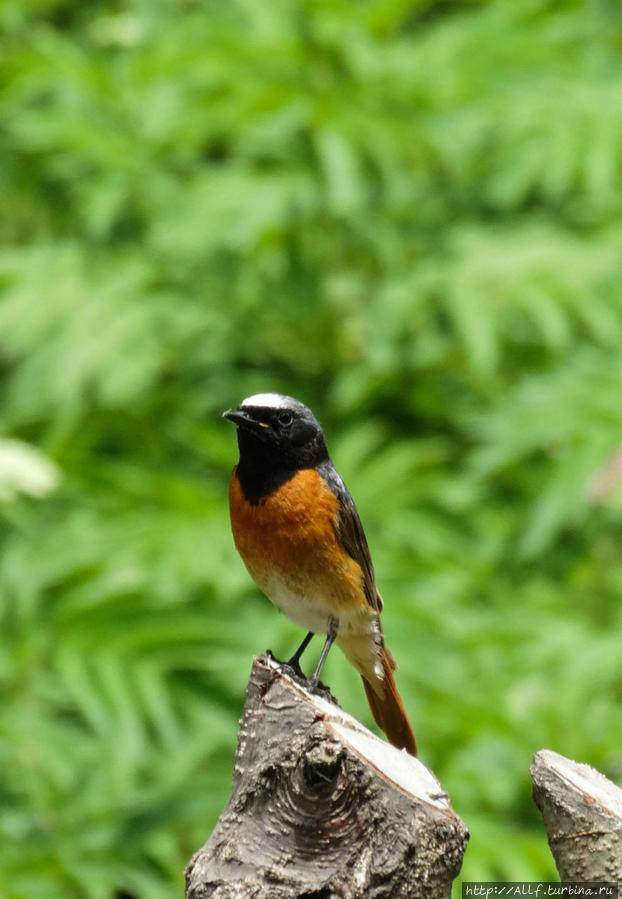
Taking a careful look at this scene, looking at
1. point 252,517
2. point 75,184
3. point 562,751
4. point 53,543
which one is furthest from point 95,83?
point 562,751

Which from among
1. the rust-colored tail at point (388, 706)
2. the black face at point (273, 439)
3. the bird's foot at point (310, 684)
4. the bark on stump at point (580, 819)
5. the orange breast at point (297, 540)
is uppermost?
the black face at point (273, 439)

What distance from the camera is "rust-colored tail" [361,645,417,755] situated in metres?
3.82

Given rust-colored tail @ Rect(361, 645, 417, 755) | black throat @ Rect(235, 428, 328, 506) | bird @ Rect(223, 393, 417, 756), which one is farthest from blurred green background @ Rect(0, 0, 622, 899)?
black throat @ Rect(235, 428, 328, 506)

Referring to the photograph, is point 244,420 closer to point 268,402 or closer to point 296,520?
point 268,402

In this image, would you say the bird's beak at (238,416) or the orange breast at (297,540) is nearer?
the bird's beak at (238,416)

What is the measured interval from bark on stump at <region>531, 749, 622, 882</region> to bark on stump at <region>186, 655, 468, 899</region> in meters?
0.20

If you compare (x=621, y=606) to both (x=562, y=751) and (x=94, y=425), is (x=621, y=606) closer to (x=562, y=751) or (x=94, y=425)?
(x=562, y=751)

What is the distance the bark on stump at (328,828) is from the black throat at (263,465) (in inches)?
43.9

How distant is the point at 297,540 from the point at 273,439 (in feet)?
1.00

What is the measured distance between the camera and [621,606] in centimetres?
Answer: 532

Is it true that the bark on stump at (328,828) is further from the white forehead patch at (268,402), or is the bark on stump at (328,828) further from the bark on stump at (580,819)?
the white forehead patch at (268,402)

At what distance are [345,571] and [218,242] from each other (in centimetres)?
252

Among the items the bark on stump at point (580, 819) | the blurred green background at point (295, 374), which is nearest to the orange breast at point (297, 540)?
the blurred green background at point (295, 374)

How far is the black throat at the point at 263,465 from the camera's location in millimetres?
3529
